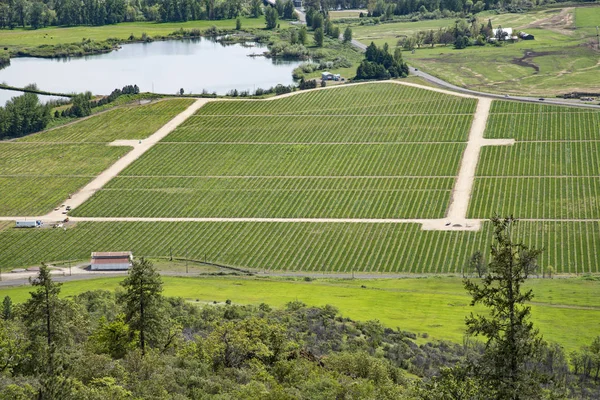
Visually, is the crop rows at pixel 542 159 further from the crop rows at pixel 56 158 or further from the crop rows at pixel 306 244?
the crop rows at pixel 56 158

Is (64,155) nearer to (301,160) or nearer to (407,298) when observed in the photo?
(301,160)

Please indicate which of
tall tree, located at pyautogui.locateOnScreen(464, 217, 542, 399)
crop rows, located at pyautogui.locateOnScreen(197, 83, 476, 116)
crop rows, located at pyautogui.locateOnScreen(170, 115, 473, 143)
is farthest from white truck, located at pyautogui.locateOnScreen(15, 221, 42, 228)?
tall tree, located at pyautogui.locateOnScreen(464, 217, 542, 399)

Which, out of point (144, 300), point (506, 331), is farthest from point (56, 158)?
point (506, 331)

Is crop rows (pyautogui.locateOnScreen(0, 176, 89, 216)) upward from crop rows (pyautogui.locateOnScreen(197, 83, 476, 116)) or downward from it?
downward

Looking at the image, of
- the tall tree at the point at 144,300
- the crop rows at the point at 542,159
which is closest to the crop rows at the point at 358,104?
the crop rows at the point at 542,159

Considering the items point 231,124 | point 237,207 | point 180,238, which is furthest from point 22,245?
point 231,124

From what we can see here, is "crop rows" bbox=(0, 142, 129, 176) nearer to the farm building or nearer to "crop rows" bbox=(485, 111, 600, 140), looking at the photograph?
the farm building
